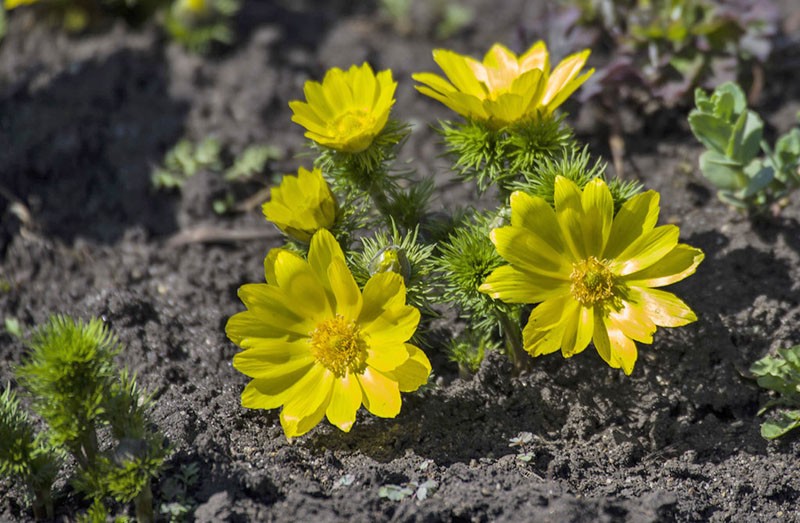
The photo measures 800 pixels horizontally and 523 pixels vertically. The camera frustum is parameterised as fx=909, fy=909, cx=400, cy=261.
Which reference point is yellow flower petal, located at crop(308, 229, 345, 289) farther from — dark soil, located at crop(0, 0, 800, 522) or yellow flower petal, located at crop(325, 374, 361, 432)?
dark soil, located at crop(0, 0, 800, 522)

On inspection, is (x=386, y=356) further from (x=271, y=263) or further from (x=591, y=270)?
→ (x=591, y=270)

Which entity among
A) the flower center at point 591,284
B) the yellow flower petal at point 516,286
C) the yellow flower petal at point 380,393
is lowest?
the yellow flower petal at point 380,393

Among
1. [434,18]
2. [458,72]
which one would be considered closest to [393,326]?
[458,72]

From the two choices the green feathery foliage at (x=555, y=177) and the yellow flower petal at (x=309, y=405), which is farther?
the green feathery foliage at (x=555, y=177)

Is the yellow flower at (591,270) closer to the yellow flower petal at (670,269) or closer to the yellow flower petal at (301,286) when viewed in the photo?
the yellow flower petal at (670,269)

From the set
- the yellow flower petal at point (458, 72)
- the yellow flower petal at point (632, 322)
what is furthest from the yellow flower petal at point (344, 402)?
the yellow flower petal at point (458, 72)
